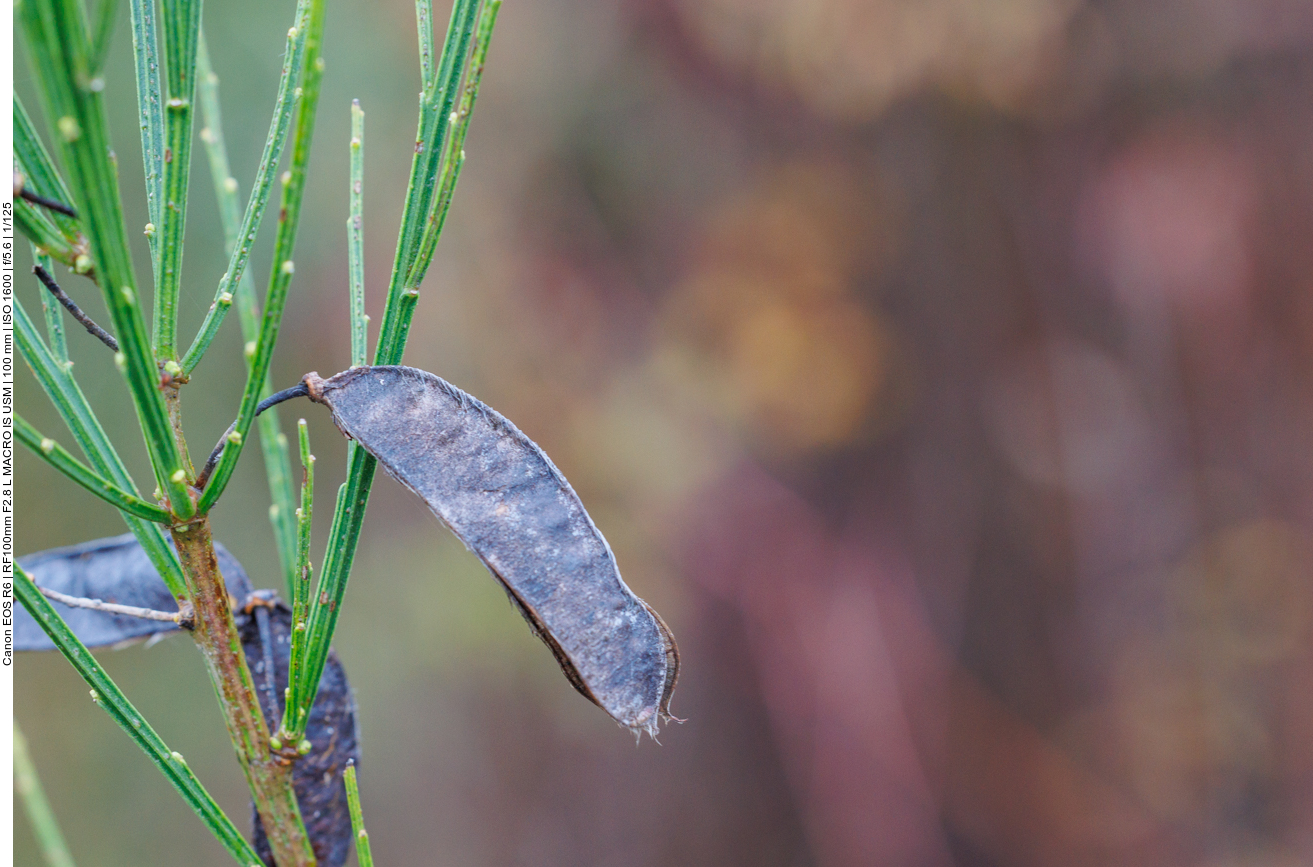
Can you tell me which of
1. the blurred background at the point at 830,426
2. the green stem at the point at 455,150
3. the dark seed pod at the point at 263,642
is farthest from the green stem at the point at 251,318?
the blurred background at the point at 830,426

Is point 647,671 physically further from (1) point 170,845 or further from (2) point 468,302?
(1) point 170,845

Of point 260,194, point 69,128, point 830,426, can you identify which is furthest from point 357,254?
point 830,426

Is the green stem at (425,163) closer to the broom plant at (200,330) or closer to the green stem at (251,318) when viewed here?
the broom plant at (200,330)

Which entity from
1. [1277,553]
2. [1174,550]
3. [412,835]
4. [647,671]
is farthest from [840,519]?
[647,671]

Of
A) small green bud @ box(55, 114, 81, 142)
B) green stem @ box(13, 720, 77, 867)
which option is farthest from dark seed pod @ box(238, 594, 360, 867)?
small green bud @ box(55, 114, 81, 142)

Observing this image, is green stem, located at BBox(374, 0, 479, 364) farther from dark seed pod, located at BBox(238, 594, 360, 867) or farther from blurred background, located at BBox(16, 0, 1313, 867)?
blurred background, located at BBox(16, 0, 1313, 867)
